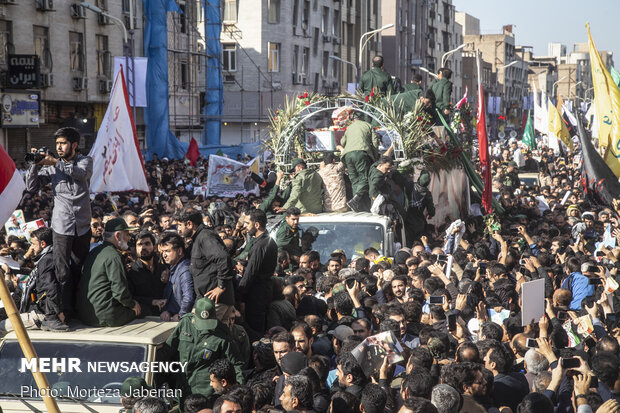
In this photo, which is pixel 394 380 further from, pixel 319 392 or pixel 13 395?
pixel 13 395


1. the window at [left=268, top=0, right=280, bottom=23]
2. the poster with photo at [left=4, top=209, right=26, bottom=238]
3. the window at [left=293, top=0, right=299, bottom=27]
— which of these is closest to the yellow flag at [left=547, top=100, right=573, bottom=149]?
the window at [left=268, top=0, right=280, bottom=23]

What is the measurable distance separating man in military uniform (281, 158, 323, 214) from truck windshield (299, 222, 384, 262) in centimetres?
124

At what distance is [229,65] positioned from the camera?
48688 mm

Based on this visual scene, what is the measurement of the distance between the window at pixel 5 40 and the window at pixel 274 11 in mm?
22638

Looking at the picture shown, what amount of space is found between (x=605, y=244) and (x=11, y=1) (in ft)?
70.1

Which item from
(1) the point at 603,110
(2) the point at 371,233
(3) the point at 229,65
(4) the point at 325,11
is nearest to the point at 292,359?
(2) the point at 371,233

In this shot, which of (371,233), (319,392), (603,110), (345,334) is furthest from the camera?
(603,110)

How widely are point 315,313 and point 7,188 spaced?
140 inches

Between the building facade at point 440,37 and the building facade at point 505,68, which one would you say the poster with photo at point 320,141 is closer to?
the building facade at point 440,37

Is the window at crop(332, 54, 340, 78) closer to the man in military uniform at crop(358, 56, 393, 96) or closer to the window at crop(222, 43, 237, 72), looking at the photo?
the window at crop(222, 43, 237, 72)

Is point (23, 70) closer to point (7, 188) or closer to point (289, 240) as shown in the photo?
point (289, 240)

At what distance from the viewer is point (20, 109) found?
27.3 metres

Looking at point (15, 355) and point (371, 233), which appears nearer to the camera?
point (15, 355)

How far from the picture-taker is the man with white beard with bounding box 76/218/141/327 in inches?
263
